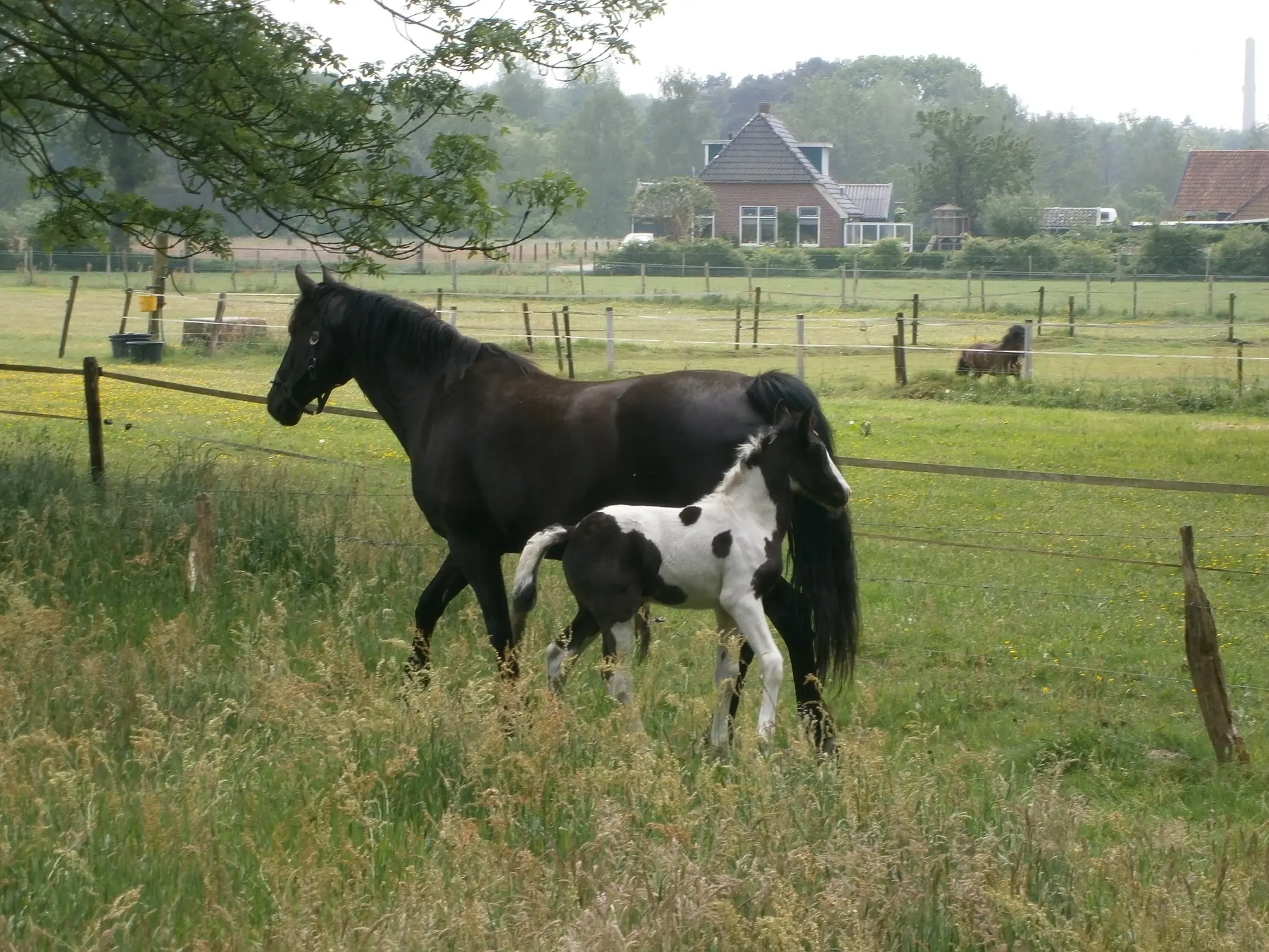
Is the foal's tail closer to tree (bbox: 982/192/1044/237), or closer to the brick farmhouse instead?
tree (bbox: 982/192/1044/237)

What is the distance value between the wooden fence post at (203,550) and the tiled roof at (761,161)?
213 feet

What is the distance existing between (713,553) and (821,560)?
74cm

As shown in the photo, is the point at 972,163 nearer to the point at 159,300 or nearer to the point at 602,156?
the point at 602,156

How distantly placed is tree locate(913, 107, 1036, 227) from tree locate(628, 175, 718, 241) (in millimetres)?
10973

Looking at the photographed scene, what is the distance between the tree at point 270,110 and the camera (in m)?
10.2

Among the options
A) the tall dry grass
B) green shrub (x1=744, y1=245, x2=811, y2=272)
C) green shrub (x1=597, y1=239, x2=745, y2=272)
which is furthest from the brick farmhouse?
the tall dry grass

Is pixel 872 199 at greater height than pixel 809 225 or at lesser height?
greater

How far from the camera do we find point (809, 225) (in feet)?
238

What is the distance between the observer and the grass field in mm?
3834

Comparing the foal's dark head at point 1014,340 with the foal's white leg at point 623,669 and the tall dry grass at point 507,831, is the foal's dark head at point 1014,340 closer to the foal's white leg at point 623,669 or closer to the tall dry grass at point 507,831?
the tall dry grass at point 507,831

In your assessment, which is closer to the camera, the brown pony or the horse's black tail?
the horse's black tail

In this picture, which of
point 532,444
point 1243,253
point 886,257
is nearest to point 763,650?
point 532,444

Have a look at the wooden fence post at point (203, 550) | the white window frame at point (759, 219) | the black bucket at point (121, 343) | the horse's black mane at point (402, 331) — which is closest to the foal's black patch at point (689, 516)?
the horse's black mane at point (402, 331)

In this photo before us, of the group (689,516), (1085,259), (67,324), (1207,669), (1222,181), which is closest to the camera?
(689,516)
